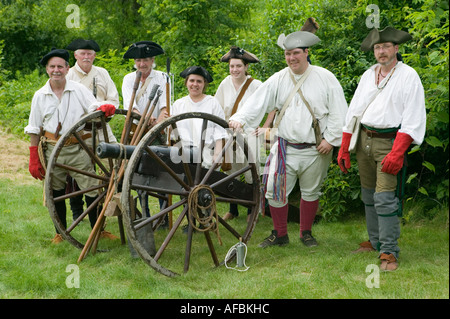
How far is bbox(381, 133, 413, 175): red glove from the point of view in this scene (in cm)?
458

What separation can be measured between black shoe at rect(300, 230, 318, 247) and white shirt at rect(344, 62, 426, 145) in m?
1.39

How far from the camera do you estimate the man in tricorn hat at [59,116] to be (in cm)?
570

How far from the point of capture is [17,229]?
20.7 ft

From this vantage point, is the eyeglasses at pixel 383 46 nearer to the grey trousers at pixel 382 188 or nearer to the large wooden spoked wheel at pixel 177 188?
the grey trousers at pixel 382 188

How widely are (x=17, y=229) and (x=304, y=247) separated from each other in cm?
307

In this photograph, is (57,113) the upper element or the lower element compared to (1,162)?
upper

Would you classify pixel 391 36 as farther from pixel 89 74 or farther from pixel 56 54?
pixel 89 74

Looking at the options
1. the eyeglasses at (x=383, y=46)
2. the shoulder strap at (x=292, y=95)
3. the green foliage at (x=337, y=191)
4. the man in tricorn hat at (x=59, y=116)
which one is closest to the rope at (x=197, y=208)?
the shoulder strap at (x=292, y=95)

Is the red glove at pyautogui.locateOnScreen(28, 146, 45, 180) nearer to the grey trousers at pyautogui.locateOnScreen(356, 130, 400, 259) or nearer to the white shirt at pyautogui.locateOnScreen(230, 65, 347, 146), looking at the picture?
the white shirt at pyautogui.locateOnScreen(230, 65, 347, 146)

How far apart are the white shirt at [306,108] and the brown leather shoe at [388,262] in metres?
1.14

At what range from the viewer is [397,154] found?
4598 millimetres

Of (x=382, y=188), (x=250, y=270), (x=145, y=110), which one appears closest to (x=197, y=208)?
(x=250, y=270)
